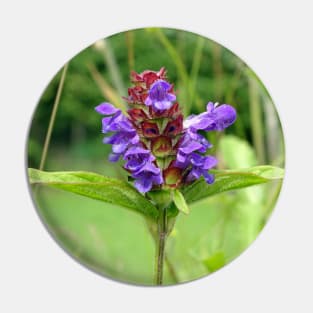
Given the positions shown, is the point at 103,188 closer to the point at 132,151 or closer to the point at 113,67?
the point at 132,151

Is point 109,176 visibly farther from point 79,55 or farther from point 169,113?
point 79,55

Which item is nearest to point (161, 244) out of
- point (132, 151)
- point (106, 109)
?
point (132, 151)

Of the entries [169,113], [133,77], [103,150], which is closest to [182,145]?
[169,113]

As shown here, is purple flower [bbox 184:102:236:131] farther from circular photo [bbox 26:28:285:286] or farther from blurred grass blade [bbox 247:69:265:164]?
blurred grass blade [bbox 247:69:265:164]

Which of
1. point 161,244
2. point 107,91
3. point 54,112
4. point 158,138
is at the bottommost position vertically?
point 161,244

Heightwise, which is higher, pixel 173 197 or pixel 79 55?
pixel 79 55

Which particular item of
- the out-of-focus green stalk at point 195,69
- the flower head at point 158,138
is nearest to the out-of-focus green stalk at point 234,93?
the out-of-focus green stalk at point 195,69

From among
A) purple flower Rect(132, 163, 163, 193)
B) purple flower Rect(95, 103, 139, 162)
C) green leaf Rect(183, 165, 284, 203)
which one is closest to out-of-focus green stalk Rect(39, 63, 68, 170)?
purple flower Rect(95, 103, 139, 162)

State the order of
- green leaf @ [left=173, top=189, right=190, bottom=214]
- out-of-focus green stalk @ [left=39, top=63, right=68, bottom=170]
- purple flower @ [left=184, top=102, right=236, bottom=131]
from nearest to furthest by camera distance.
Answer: green leaf @ [left=173, top=189, right=190, bottom=214] → purple flower @ [left=184, top=102, right=236, bottom=131] → out-of-focus green stalk @ [left=39, top=63, right=68, bottom=170]
